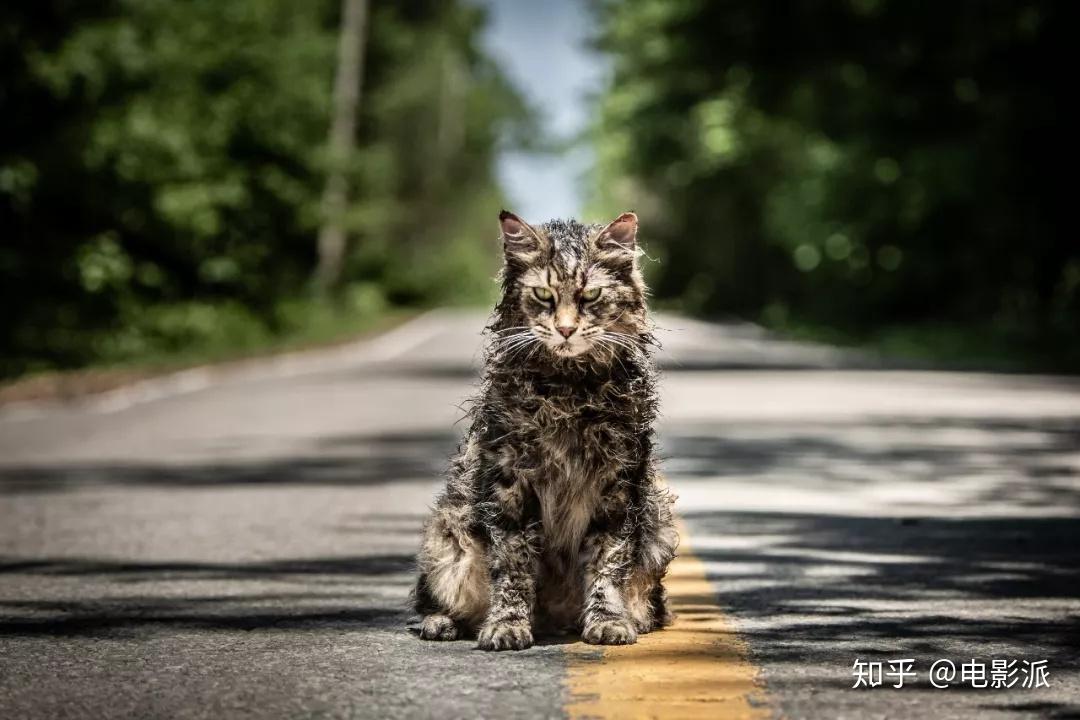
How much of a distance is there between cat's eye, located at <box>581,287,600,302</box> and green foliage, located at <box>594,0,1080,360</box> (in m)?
23.8

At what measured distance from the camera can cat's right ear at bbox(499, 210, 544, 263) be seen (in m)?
5.32

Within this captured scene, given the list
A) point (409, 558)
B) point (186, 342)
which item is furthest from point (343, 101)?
point (409, 558)

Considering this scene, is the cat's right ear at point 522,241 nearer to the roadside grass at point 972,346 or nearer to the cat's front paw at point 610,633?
the cat's front paw at point 610,633

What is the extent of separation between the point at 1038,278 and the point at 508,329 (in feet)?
96.1

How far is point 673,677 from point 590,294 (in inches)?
47.5

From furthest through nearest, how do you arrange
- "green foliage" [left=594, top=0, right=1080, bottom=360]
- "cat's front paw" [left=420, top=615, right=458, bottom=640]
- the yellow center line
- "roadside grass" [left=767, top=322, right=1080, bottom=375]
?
"green foliage" [left=594, top=0, right=1080, bottom=360]
"roadside grass" [left=767, top=322, right=1080, bottom=375]
"cat's front paw" [left=420, top=615, right=458, bottom=640]
the yellow center line

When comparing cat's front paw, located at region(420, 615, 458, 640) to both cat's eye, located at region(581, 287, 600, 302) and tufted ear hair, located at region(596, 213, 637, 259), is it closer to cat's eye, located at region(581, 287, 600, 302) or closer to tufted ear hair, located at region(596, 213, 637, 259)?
cat's eye, located at region(581, 287, 600, 302)

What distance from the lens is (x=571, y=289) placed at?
17.3 ft

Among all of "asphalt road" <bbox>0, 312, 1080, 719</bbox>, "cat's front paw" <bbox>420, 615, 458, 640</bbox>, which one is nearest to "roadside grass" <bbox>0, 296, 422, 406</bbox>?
"asphalt road" <bbox>0, 312, 1080, 719</bbox>

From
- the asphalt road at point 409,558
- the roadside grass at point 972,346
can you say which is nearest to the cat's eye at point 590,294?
the asphalt road at point 409,558

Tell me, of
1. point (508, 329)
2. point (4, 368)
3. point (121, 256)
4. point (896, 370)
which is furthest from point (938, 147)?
point (508, 329)

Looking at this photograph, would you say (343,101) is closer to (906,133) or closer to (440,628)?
(906,133)

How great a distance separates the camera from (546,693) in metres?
4.88

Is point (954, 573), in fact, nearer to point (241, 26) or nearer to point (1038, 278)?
point (1038, 278)
